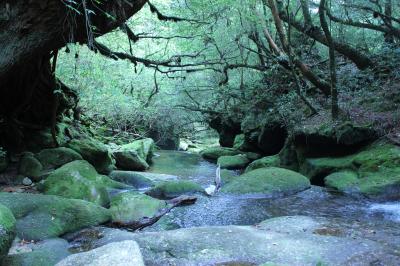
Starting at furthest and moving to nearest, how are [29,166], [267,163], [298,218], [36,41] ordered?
1. [267,163]
2. [29,166]
3. [298,218]
4. [36,41]

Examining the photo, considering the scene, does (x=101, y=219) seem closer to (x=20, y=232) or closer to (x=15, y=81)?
(x=20, y=232)

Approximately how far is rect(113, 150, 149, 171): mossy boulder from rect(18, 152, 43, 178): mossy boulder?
5136mm

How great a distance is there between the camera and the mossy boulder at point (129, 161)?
46.1 feet

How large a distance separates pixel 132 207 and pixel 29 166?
3.18 metres

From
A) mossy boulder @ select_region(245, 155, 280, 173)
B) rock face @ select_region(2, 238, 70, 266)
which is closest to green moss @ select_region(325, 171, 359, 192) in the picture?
mossy boulder @ select_region(245, 155, 280, 173)

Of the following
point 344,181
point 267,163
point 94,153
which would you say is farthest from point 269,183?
point 94,153

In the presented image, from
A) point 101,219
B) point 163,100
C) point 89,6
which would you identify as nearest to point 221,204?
point 101,219

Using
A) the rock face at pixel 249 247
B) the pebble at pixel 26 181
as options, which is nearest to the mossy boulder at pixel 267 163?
the rock face at pixel 249 247

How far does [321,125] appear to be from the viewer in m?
10.8

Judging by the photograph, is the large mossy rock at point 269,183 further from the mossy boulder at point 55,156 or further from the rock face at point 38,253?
the rock face at point 38,253

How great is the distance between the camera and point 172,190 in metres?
9.26

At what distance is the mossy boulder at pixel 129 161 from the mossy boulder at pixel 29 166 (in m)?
5.14

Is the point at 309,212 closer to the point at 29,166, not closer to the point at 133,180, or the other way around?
the point at 133,180

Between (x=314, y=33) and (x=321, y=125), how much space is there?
12.3ft
